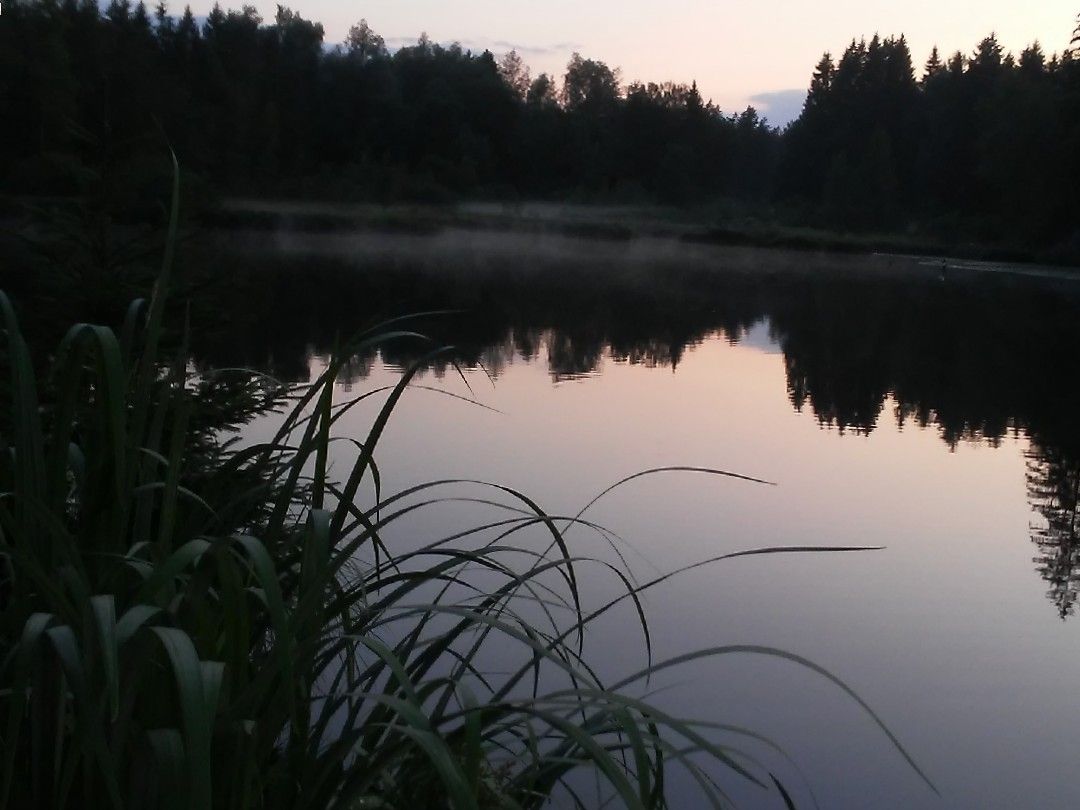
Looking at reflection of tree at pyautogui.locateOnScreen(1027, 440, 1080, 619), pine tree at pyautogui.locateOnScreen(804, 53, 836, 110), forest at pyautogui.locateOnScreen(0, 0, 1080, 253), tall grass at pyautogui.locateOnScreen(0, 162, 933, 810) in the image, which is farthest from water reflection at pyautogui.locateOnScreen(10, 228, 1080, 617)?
pine tree at pyautogui.locateOnScreen(804, 53, 836, 110)

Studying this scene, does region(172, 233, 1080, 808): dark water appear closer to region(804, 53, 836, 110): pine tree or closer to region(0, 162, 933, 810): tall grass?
region(0, 162, 933, 810): tall grass

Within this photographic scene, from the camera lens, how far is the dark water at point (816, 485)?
3582 millimetres

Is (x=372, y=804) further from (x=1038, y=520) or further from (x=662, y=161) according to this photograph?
(x=662, y=161)

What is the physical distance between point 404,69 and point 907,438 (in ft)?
160

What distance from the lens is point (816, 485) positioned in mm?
6660

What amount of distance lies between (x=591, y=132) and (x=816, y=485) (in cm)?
5396

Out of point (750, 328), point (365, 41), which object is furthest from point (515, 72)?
point (750, 328)

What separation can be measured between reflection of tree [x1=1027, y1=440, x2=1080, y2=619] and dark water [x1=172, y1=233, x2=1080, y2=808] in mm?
21

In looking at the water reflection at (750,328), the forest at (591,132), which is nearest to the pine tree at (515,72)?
the forest at (591,132)

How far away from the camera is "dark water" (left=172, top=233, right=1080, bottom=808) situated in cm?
358

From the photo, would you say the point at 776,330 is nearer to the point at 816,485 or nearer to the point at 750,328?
the point at 750,328

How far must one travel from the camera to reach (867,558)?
17.3 feet

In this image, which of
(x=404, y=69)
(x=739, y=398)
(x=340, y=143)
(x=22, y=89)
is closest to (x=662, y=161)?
(x=404, y=69)

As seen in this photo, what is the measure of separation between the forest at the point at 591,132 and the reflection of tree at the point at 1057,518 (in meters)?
9.33
